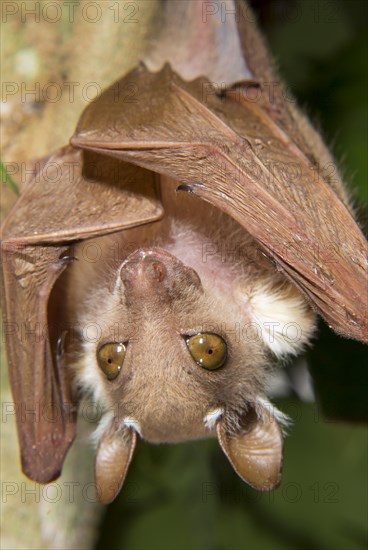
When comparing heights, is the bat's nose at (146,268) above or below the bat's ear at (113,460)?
above

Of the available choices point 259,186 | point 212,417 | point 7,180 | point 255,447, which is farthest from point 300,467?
point 7,180

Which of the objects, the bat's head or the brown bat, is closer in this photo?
the brown bat

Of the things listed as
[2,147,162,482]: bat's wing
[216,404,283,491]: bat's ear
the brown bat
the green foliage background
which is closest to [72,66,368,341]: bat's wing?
the brown bat

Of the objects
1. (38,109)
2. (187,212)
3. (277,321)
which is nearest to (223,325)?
(277,321)

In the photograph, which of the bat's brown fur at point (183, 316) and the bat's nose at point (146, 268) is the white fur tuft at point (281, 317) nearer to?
the bat's brown fur at point (183, 316)

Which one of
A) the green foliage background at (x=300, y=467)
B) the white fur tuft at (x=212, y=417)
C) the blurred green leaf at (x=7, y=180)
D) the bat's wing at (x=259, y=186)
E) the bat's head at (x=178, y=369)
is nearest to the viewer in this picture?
the bat's wing at (x=259, y=186)

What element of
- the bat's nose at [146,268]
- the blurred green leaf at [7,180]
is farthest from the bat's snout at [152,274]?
the blurred green leaf at [7,180]

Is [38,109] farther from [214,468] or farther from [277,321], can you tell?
[214,468]

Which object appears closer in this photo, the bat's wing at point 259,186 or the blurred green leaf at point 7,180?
the bat's wing at point 259,186

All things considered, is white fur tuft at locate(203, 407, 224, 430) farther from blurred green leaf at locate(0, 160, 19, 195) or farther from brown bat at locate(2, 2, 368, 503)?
blurred green leaf at locate(0, 160, 19, 195)
